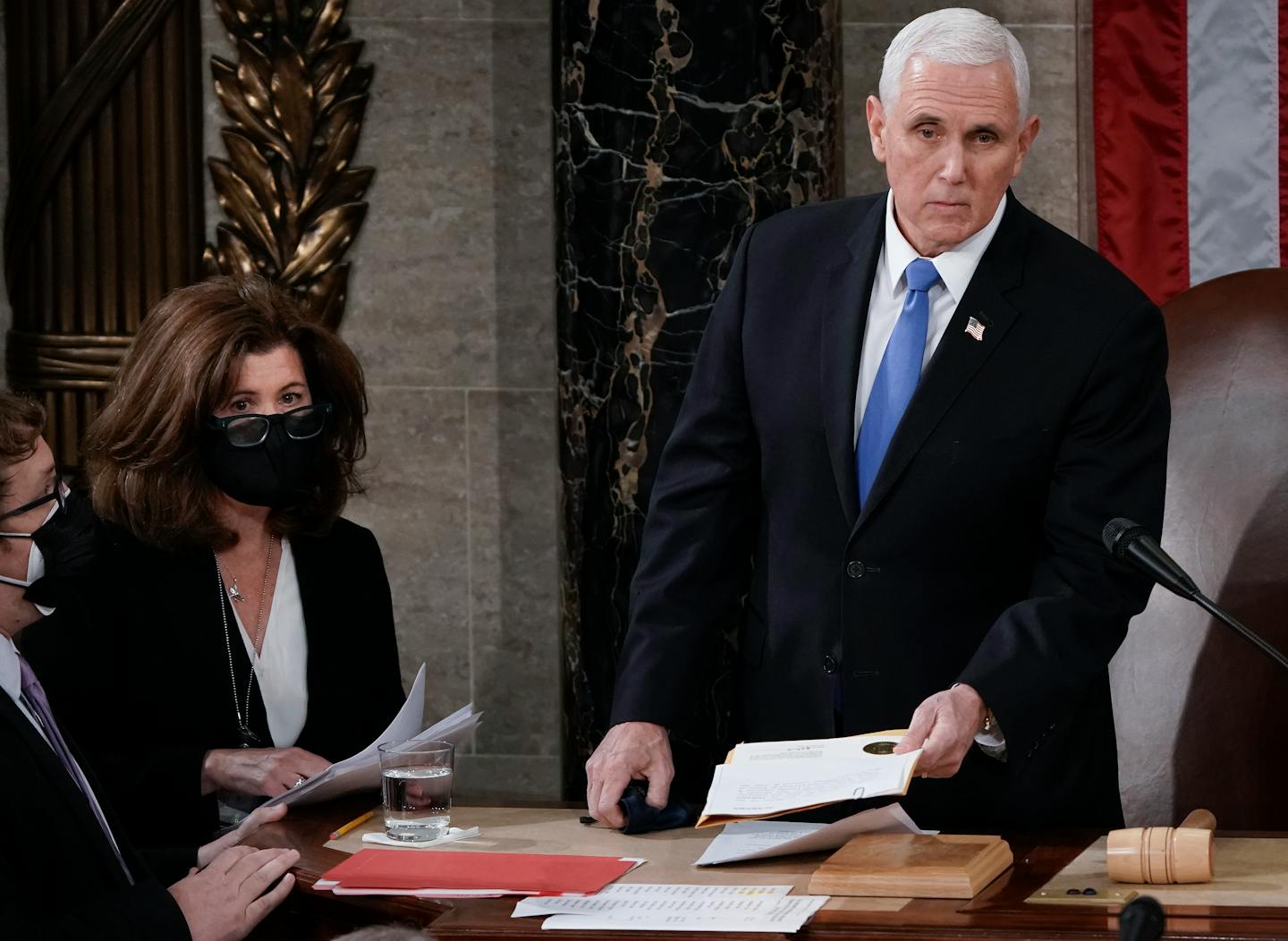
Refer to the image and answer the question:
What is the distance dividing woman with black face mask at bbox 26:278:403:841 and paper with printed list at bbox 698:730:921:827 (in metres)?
1.00

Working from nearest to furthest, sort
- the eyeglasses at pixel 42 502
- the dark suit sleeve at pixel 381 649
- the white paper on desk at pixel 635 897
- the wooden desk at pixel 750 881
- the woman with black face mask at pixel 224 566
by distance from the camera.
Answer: the wooden desk at pixel 750 881 → the white paper on desk at pixel 635 897 → the eyeglasses at pixel 42 502 → the woman with black face mask at pixel 224 566 → the dark suit sleeve at pixel 381 649

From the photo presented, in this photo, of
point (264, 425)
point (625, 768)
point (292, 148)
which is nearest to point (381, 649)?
point (264, 425)

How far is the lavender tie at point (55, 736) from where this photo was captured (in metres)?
2.30

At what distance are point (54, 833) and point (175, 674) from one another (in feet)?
2.87

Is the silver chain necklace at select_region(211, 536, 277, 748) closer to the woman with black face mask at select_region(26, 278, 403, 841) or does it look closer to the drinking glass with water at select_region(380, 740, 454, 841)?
the woman with black face mask at select_region(26, 278, 403, 841)

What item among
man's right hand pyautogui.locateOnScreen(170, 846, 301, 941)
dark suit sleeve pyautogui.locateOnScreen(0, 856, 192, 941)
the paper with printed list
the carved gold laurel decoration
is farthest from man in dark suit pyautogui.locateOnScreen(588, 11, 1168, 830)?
the carved gold laurel decoration

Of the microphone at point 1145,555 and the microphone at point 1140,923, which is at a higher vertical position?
the microphone at point 1145,555

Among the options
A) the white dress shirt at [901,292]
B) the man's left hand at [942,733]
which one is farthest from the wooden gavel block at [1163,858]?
the white dress shirt at [901,292]

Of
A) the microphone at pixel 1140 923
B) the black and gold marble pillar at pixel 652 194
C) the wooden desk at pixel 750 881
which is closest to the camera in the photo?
the microphone at pixel 1140 923

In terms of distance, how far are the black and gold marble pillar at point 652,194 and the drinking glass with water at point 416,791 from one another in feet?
5.47

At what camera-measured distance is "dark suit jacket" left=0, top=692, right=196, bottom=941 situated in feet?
6.89

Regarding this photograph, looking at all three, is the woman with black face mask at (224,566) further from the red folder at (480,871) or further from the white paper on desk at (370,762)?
the red folder at (480,871)

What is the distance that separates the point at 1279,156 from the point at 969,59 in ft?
7.00

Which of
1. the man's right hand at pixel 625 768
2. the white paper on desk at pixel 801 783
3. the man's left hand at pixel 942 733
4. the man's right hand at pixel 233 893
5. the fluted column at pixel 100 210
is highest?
the fluted column at pixel 100 210
